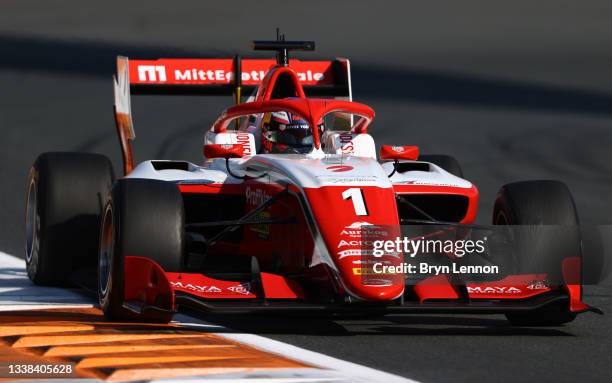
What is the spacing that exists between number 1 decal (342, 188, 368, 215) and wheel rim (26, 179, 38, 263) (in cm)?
282

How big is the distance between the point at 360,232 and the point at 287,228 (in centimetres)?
81

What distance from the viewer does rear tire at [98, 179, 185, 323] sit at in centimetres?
772

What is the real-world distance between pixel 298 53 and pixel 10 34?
5.47 meters

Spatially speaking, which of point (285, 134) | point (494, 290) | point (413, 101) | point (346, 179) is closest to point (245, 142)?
point (285, 134)

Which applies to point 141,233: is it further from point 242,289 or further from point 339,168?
point 339,168

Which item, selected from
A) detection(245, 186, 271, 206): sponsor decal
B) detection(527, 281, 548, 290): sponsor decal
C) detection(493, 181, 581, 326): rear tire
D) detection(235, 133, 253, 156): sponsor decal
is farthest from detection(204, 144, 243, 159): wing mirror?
detection(527, 281, 548, 290): sponsor decal

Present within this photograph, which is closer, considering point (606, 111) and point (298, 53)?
point (606, 111)

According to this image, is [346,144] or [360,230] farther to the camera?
[346,144]

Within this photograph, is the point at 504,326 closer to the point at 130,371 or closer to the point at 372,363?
the point at 372,363

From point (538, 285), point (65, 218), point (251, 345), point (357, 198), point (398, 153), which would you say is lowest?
point (251, 345)

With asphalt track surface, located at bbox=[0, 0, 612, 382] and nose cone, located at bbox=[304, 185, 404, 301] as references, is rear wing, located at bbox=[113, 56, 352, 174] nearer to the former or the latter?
asphalt track surface, located at bbox=[0, 0, 612, 382]

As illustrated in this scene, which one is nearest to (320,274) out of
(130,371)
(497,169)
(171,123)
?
(130,371)

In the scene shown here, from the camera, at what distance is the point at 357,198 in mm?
7746

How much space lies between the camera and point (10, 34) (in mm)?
26156
